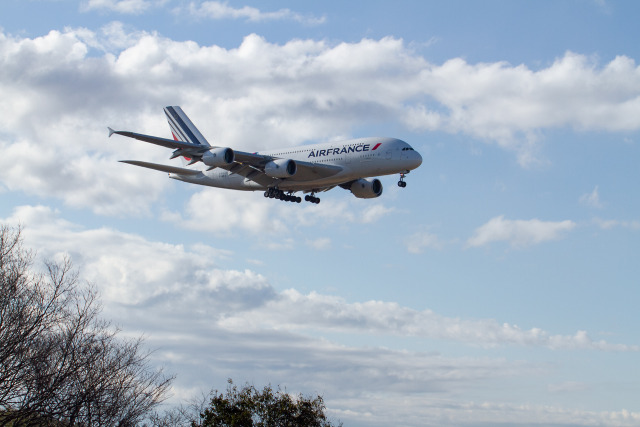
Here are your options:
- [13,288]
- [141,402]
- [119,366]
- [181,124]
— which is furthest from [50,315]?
[181,124]

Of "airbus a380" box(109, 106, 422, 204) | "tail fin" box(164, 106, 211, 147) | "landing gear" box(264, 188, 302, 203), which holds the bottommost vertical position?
"landing gear" box(264, 188, 302, 203)

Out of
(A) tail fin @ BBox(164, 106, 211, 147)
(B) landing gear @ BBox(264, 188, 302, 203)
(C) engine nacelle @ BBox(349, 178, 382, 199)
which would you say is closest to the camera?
(B) landing gear @ BBox(264, 188, 302, 203)

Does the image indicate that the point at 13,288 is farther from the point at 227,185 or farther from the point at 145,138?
the point at 227,185

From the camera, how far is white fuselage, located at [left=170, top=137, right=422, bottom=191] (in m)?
51.8

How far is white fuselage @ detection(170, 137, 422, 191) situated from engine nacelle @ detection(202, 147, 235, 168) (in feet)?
17.1

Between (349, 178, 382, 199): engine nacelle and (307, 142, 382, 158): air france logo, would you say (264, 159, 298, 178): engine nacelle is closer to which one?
(307, 142, 382, 158): air france logo

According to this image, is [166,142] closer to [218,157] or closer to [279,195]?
[218,157]

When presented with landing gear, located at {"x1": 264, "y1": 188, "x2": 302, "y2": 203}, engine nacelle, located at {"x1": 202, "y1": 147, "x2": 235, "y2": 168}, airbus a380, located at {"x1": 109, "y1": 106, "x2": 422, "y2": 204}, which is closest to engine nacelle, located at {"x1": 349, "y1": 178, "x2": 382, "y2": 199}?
airbus a380, located at {"x1": 109, "y1": 106, "x2": 422, "y2": 204}

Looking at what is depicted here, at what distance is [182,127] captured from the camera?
7100 cm

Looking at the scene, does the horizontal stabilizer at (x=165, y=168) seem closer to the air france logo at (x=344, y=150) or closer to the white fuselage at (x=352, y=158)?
the white fuselage at (x=352, y=158)

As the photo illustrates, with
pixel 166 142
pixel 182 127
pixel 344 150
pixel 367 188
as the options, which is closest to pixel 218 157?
pixel 166 142

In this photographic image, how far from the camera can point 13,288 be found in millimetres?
22906

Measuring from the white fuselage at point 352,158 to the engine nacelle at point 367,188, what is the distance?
144 inches

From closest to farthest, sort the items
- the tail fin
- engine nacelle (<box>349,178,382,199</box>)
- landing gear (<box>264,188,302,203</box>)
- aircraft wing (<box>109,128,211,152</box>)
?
aircraft wing (<box>109,128,211,152</box>)
landing gear (<box>264,188,302,203</box>)
engine nacelle (<box>349,178,382,199</box>)
the tail fin
